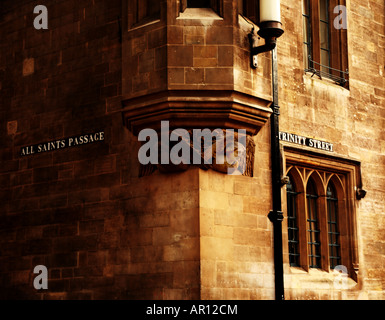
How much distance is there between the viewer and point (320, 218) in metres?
13.7

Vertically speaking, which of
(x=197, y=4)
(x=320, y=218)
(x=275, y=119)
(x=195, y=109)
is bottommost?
(x=320, y=218)

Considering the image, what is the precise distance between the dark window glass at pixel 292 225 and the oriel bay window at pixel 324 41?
2.44 meters

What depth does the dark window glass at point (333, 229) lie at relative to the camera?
544 inches

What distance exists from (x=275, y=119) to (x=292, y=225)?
77.5 inches

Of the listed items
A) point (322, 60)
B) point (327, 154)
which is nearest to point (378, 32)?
point (322, 60)

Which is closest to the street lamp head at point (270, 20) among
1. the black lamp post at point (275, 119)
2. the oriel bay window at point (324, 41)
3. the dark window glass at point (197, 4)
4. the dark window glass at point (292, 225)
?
the black lamp post at point (275, 119)

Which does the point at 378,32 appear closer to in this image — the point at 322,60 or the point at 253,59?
the point at 322,60

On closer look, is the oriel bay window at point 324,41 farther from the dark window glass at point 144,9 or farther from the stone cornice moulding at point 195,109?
Answer: the dark window glass at point 144,9

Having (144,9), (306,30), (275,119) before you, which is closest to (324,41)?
(306,30)

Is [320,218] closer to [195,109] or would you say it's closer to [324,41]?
[324,41]

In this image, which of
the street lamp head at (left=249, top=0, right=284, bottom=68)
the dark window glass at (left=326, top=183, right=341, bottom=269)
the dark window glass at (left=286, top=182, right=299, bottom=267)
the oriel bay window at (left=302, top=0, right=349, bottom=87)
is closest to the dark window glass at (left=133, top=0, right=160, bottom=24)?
the street lamp head at (left=249, top=0, right=284, bottom=68)

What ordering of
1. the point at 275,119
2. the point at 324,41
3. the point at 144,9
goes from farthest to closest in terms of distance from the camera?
the point at 324,41, the point at 275,119, the point at 144,9

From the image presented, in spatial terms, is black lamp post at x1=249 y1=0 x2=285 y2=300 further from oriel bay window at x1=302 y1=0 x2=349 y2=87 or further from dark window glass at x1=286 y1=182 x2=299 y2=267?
oriel bay window at x1=302 y1=0 x2=349 y2=87

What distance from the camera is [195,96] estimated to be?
11.5m
